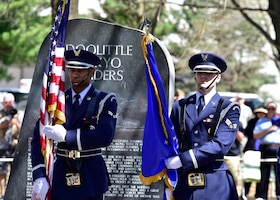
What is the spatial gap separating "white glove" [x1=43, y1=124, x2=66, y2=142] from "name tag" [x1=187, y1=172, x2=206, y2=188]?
3.85 ft

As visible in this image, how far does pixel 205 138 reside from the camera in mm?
7113

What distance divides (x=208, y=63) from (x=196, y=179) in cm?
106

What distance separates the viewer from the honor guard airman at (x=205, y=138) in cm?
698


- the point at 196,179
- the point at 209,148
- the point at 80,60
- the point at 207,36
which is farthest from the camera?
the point at 207,36

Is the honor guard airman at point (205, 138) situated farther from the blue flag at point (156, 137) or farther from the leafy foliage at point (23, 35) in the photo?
the leafy foliage at point (23, 35)

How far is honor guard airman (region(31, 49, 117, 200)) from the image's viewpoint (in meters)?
7.20

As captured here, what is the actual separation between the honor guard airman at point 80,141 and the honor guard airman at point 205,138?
2.20 ft

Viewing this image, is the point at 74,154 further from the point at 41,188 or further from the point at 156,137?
the point at 156,137

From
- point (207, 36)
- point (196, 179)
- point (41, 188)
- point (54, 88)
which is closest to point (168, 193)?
point (196, 179)

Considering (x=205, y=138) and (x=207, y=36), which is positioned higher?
(x=207, y=36)

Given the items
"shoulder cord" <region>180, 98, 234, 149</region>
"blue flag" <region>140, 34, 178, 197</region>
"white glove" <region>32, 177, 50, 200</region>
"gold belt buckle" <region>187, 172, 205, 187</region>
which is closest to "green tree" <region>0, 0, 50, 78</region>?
"blue flag" <region>140, 34, 178, 197</region>

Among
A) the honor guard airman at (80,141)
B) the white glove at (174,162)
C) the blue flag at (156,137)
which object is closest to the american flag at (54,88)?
the honor guard airman at (80,141)

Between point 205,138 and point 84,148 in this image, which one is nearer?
point 205,138

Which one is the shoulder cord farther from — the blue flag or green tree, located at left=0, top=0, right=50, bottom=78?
green tree, located at left=0, top=0, right=50, bottom=78
